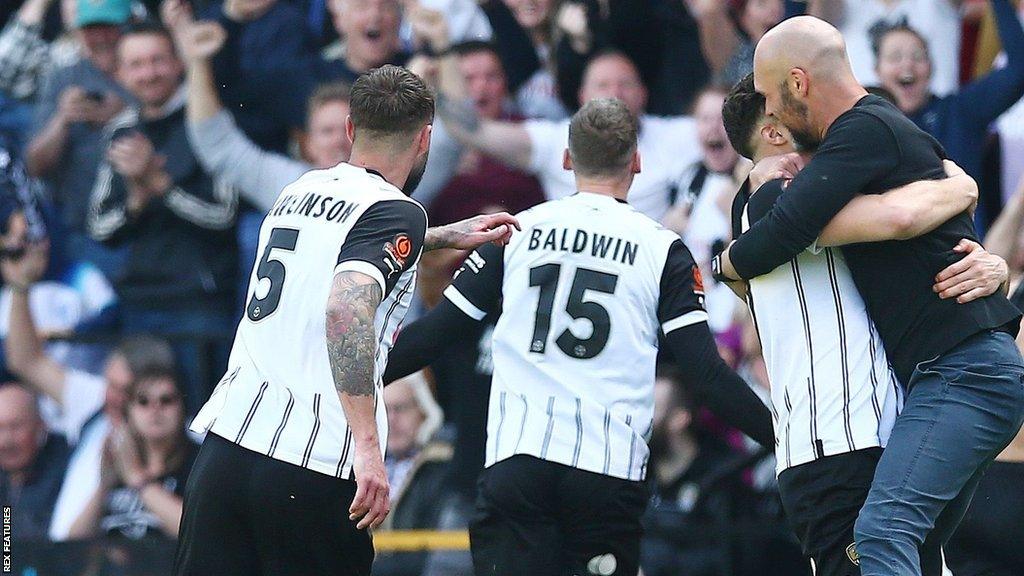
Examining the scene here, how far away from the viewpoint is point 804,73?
4773 millimetres

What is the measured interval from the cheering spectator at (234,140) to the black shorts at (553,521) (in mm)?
3944

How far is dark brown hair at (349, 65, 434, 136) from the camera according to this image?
491cm

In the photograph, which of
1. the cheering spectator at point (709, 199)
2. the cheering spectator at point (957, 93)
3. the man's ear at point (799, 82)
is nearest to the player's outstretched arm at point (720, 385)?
the man's ear at point (799, 82)

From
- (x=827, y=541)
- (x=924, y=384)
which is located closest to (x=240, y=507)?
(x=827, y=541)

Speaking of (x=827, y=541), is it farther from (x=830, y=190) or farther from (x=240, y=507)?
(x=240, y=507)

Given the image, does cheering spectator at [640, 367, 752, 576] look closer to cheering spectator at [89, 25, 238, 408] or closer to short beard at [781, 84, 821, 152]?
cheering spectator at [89, 25, 238, 408]

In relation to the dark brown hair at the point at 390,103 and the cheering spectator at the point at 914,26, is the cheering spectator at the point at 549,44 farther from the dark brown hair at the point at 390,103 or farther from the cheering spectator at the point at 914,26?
the dark brown hair at the point at 390,103

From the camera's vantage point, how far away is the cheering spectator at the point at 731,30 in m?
8.78

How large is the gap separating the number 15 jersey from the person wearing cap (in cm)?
508

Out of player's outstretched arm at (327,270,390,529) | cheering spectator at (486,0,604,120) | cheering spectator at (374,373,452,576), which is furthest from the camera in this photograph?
cheering spectator at (486,0,604,120)

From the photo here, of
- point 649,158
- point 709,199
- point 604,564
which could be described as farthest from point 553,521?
point 649,158

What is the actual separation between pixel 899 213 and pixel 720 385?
4.20 ft

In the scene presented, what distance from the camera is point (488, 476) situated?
5.86 metres

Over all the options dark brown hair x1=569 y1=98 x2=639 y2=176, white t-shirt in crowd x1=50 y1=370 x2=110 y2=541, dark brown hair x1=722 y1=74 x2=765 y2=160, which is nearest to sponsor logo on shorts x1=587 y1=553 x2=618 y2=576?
dark brown hair x1=569 y1=98 x2=639 y2=176
